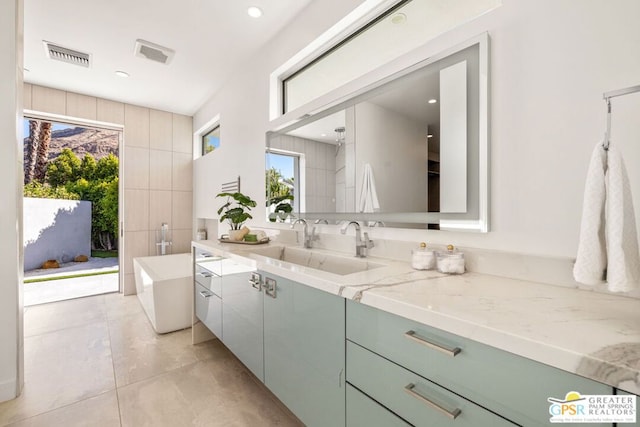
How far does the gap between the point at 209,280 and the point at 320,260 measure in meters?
0.90

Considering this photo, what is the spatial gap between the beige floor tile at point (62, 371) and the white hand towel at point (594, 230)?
8.31 ft

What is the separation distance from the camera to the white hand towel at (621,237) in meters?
0.63

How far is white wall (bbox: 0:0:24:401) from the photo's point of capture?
174cm

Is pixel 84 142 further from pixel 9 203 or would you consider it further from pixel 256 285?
pixel 256 285

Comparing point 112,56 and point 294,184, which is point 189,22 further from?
point 294,184

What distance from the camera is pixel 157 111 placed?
415 centimetres

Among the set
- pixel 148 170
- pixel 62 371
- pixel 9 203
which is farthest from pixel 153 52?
pixel 62 371

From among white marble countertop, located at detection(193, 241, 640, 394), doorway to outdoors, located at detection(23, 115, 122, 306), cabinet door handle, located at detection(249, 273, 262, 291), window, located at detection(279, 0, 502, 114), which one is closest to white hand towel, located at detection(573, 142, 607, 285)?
white marble countertop, located at detection(193, 241, 640, 394)

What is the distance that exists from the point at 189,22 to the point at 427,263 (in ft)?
8.36

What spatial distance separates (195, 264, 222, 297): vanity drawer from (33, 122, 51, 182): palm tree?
10.5 ft

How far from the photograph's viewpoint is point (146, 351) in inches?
91.1

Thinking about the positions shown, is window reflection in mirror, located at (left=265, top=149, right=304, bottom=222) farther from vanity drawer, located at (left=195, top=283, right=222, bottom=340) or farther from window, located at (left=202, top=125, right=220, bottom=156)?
window, located at (left=202, top=125, right=220, bottom=156)

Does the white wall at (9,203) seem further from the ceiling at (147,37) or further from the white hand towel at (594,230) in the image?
the white hand towel at (594,230)

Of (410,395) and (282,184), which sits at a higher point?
(282,184)
